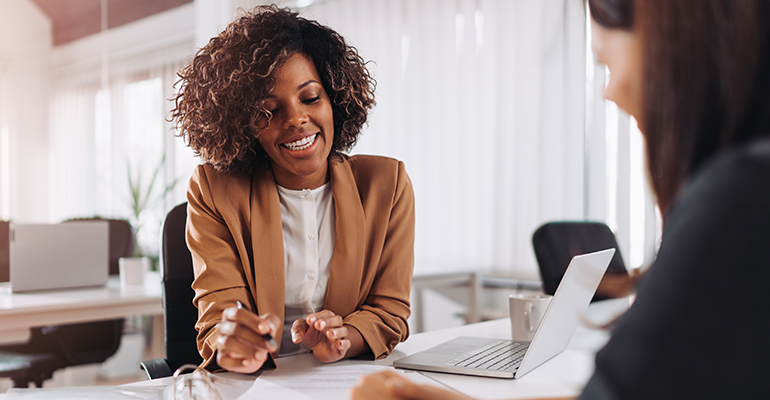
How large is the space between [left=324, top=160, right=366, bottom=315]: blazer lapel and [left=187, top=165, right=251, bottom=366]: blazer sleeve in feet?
0.59

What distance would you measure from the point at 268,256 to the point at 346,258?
0.16 meters

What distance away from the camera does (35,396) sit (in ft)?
2.64

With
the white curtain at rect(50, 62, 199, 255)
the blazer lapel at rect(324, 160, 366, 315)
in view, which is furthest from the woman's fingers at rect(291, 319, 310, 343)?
the white curtain at rect(50, 62, 199, 255)

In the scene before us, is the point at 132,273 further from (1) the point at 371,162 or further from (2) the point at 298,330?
(2) the point at 298,330

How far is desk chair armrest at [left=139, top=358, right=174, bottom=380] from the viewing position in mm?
1160

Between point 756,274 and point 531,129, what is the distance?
281cm

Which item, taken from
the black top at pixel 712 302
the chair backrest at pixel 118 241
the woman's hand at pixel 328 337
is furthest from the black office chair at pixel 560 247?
the chair backrest at pixel 118 241

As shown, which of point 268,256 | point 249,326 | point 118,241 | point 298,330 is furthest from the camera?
point 118,241

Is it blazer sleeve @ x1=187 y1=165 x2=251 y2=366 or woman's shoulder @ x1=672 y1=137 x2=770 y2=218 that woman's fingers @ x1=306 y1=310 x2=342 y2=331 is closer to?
blazer sleeve @ x1=187 y1=165 x2=251 y2=366

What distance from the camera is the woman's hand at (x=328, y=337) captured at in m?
0.97

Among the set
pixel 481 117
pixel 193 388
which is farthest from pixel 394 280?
pixel 481 117

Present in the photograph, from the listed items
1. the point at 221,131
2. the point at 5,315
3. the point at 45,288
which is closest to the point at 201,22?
the point at 45,288

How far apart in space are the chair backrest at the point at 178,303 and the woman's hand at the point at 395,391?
2.95 ft

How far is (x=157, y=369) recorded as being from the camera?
1.20 meters
